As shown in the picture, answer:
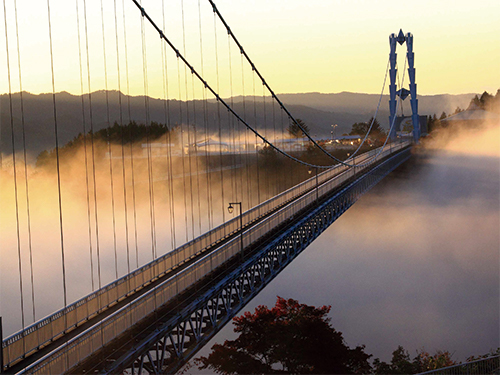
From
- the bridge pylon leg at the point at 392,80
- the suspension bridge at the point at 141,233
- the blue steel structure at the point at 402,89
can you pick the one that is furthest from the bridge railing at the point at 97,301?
the blue steel structure at the point at 402,89

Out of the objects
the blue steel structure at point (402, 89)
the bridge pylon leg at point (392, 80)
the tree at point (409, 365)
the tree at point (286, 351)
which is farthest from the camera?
the blue steel structure at point (402, 89)

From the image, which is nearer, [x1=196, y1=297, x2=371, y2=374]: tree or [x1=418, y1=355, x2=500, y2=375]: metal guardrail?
[x1=418, y1=355, x2=500, y2=375]: metal guardrail

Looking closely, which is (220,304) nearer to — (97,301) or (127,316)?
(97,301)

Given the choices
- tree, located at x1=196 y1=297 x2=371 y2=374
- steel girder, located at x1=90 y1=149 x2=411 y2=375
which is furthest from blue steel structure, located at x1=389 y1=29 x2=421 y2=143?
tree, located at x1=196 y1=297 x2=371 y2=374

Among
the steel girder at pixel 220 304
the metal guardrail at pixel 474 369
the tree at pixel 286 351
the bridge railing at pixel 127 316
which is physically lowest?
the tree at pixel 286 351

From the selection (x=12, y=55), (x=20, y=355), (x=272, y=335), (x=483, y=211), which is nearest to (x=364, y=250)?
(x=483, y=211)

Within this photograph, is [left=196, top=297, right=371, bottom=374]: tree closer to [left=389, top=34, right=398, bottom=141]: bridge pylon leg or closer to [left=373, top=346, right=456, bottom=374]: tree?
[left=373, top=346, right=456, bottom=374]: tree

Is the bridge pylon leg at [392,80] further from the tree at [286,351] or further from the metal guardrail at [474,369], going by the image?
the metal guardrail at [474,369]
